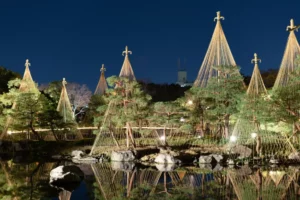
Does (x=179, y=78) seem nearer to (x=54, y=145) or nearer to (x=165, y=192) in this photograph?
(x=54, y=145)

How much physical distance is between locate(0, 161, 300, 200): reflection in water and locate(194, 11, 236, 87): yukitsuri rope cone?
6.66 metres

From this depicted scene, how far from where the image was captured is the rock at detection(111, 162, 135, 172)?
56.0 feet

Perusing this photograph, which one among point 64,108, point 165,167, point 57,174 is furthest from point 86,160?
point 64,108

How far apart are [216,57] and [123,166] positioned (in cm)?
894

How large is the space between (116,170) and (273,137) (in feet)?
25.8

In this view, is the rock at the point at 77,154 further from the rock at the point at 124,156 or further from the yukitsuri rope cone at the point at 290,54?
the yukitsuri rope cone at the point at 290,54

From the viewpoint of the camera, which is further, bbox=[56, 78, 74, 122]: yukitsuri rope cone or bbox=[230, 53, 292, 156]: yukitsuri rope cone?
bbox=[56, 78, 74, 122]: yukitsuri rope cone

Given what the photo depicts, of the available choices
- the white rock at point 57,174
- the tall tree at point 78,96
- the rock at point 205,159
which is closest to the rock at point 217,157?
the rock at point 205,159

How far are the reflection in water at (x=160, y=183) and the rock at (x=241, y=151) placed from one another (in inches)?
77.2

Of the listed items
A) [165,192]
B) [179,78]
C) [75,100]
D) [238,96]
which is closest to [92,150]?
[238,96]

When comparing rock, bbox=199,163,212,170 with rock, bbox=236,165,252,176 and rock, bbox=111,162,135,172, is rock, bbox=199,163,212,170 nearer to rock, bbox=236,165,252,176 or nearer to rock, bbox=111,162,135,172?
rock, bbox=236,165,252,176

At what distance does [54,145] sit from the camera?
2427 cm

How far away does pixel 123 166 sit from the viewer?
18078mm

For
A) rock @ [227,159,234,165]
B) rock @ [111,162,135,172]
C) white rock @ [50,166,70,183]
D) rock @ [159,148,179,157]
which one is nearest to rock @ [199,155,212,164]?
rock @ [227,159,234,165]
